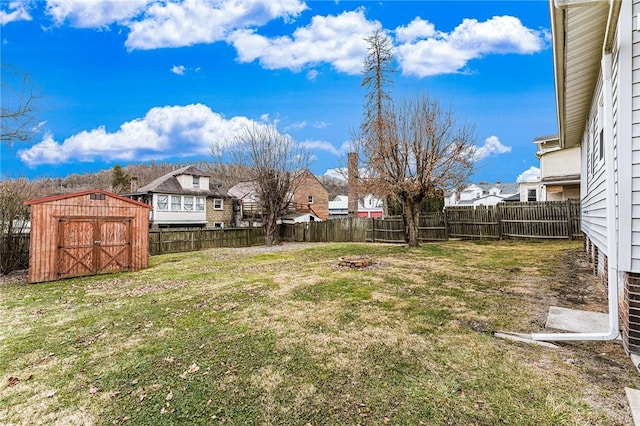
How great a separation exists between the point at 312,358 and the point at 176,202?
25907 millimetres

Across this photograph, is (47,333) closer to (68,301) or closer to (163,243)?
(68,301)

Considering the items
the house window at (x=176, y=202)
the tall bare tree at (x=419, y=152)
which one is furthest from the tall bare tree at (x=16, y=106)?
the house window at (x=176, y=202)

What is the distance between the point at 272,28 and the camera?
1688 centimetres

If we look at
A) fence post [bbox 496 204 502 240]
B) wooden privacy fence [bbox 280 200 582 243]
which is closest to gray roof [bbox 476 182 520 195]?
wooden privacy fence [bbox 280 200 582 243]

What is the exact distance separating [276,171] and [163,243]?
26.0ft

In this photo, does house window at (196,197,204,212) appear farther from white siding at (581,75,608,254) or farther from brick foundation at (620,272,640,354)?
brick foundation at (620,272,640,354)

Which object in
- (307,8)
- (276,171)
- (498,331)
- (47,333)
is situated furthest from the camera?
(276,171)

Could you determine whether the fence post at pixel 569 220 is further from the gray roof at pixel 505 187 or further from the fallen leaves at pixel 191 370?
the gray roof at pixel 505 187

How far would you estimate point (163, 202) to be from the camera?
2536 cm

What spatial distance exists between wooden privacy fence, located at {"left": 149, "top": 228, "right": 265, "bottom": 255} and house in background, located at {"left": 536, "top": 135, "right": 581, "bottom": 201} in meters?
18.4

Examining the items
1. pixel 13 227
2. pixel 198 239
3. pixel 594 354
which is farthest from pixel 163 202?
pixel 594 354

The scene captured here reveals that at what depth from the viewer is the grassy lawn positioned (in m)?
2.54

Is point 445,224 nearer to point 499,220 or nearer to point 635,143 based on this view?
point 499,220

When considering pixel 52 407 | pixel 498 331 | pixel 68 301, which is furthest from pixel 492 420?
pixel 68 301
